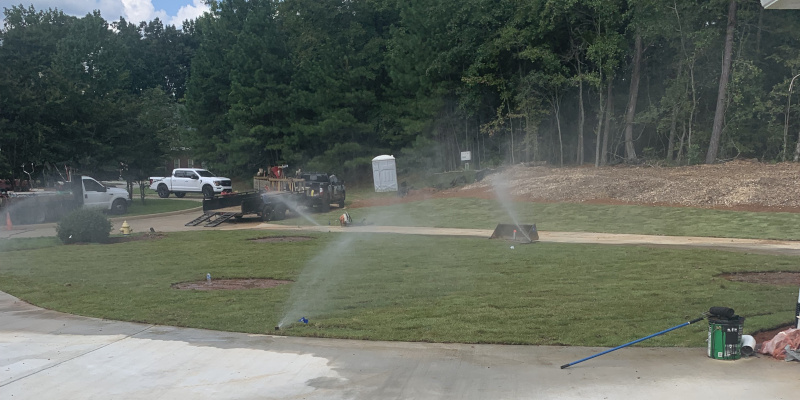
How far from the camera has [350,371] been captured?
7.75 meters

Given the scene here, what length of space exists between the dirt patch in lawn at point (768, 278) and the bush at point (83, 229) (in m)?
17.4

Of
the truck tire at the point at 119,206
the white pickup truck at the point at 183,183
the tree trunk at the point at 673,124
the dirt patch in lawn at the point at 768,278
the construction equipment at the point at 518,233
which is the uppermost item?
the tree trunk at the point at 673,124

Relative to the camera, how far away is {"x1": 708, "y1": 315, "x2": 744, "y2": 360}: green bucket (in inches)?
301

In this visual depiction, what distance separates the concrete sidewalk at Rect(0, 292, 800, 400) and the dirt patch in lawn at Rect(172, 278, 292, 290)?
13.2 ft

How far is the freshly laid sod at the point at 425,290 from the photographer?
9.57m

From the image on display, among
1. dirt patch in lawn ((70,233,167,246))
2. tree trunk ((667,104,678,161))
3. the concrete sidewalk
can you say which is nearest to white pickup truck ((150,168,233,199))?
dirt patch in lawn ((70,233,167,246))

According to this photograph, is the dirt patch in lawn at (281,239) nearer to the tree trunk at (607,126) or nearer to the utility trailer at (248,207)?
the utility trailer at (248,207)

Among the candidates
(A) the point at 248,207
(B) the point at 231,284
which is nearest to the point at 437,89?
(A) the point at 248,207

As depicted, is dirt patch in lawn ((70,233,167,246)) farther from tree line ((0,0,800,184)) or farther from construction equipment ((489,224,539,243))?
tree line ((0,0,800,184))

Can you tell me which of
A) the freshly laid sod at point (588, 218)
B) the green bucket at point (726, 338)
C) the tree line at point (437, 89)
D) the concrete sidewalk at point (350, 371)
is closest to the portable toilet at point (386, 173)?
the tree line at point (437, 89)

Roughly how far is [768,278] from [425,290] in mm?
6366

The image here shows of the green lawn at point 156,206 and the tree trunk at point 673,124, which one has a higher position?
the tree trunk at point 673,124

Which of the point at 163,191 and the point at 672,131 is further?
the point at 163,191

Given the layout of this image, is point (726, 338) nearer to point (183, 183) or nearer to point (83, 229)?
point (83, 229)
